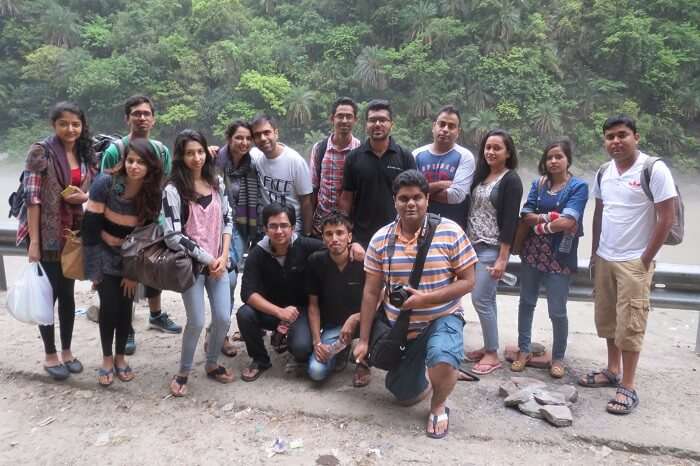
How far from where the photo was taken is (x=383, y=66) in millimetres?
19578

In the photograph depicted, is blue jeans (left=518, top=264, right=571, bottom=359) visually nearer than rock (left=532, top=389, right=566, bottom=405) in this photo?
No

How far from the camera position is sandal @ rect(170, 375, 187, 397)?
10.2ft

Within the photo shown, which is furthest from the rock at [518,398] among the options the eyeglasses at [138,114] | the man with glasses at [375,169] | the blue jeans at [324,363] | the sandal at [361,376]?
the eyeglasses at [138,114]

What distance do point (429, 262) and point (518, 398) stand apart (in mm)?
981

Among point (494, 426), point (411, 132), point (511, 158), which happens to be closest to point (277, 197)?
point (511, 158)

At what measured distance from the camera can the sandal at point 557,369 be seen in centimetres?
341

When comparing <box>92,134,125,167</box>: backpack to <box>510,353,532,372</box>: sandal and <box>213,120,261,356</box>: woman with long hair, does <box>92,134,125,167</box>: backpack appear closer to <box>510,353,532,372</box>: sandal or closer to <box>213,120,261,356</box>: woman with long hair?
<box>213,120,261,356</box>: woman with long hair

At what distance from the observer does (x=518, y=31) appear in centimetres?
2008

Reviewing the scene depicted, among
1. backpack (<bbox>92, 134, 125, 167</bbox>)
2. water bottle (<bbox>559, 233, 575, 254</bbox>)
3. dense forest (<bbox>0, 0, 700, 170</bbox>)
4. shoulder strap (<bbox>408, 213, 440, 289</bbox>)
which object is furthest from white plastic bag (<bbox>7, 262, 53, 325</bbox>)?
dense forest (<bbox>0, 0, 700, 170</bbox>)

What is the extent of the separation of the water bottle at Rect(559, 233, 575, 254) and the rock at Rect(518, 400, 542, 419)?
0.94 m

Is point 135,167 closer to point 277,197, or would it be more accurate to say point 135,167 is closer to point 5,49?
point 277,197

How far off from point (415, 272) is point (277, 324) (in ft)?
3.59

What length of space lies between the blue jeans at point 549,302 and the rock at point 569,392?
0.37 meters

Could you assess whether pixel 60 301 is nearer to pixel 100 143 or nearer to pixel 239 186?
pixel 100 143
